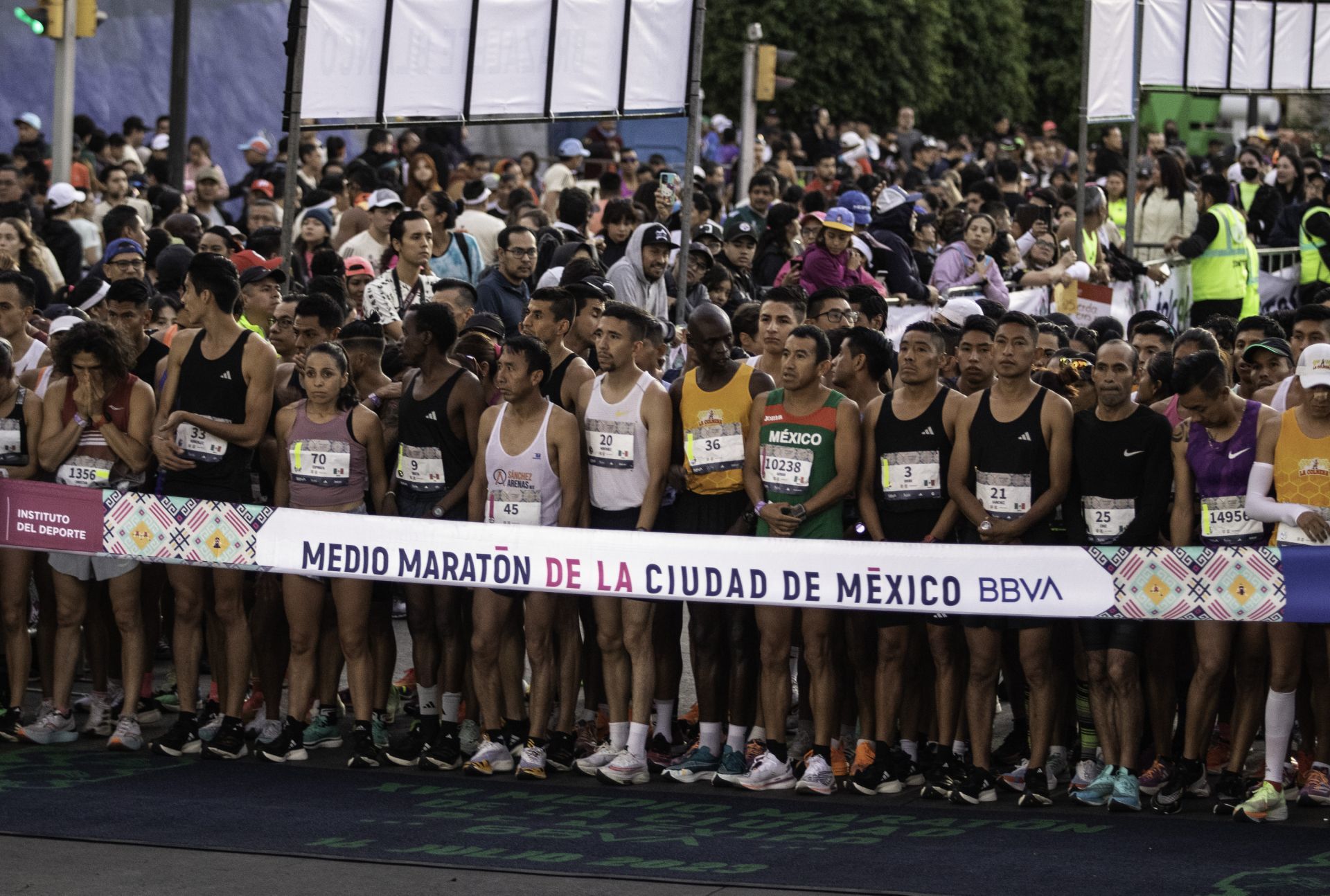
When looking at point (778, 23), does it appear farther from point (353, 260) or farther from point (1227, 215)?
point (353, 260)

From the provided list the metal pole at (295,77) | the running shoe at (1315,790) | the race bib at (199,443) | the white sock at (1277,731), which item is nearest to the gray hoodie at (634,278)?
the metal pole at (295,77)

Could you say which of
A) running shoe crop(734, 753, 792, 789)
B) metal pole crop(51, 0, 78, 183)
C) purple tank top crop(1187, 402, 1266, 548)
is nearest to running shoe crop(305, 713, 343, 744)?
running shoe crop(734, 753, 792, 789)

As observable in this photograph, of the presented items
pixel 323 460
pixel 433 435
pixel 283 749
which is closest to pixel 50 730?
pixel 283 749

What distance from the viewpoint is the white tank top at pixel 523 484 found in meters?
8.74

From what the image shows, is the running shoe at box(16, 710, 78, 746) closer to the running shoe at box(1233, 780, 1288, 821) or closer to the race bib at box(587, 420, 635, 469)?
the race bib at box(587, 420, 635, 469)

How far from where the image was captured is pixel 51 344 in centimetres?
969

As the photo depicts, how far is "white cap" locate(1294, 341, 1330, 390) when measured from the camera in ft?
25.9

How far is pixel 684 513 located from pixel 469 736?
59.0 inches

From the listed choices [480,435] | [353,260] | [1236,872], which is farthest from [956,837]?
[353,260]

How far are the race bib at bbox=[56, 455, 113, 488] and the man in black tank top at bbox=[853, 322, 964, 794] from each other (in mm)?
3471

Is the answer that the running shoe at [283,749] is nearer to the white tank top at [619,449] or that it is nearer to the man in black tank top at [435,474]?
the man in black tank top at [435,474]

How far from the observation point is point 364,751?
8891mm

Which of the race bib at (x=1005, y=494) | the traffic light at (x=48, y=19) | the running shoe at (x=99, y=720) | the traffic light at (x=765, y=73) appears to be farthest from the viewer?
the traffic light at (x=765, y=73)

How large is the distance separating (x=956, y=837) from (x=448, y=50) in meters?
5.85
